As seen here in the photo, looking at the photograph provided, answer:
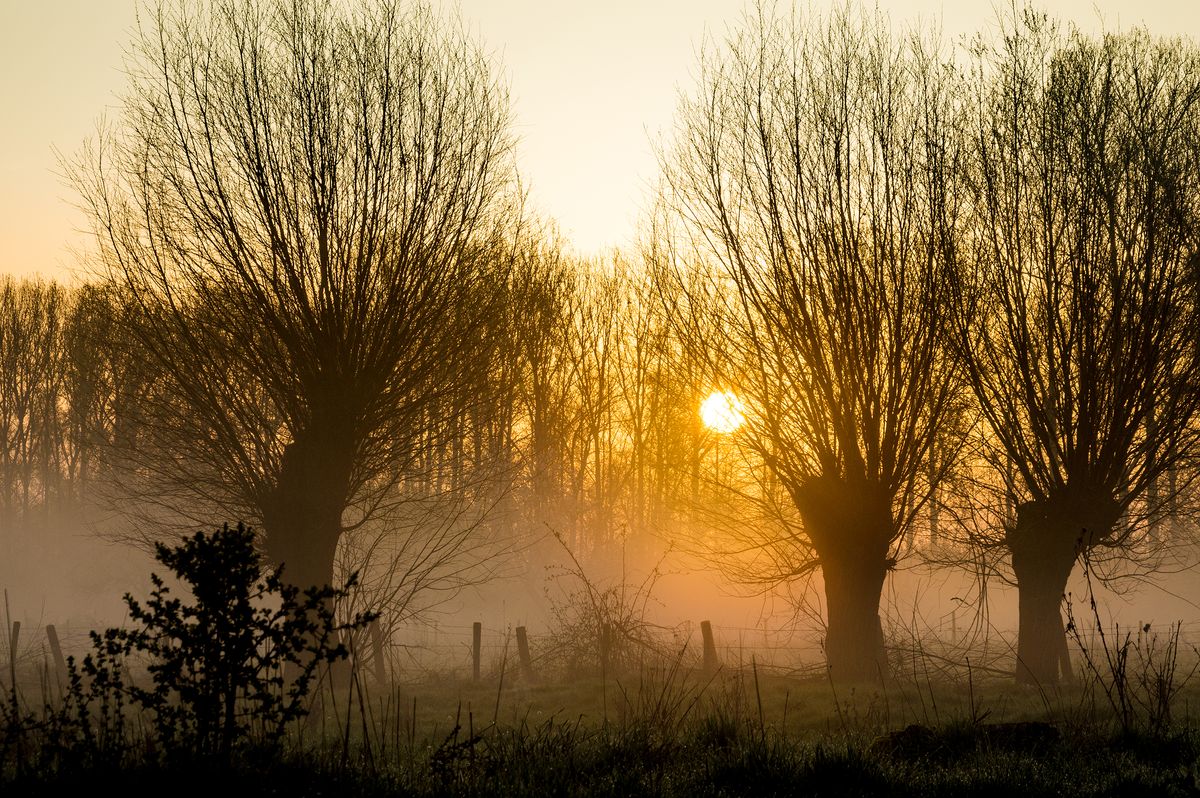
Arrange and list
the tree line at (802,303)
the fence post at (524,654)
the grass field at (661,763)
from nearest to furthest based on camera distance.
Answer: the grass field at (661,763), the tree line at (802,303), the fence post at (524,654)

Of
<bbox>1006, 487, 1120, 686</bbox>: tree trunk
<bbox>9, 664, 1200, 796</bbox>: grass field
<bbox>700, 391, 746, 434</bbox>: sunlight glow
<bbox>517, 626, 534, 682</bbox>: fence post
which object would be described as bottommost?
<bbox>517, 626, 534, 682</bbox>: fence post

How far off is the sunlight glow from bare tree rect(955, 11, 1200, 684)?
10.1 ft

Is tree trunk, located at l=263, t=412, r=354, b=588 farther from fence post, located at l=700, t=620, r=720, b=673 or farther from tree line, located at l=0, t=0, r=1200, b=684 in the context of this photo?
fence post, located at l=700, t=620, r=720, b=673

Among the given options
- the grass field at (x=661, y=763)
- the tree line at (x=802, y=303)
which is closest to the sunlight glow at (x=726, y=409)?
the tree line at (x=802, y=303)

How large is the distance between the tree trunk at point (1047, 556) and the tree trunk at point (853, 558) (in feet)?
6.68

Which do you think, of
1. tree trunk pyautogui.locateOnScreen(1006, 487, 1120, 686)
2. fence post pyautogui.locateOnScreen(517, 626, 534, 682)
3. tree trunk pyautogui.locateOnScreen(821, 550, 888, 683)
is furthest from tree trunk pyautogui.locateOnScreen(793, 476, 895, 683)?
fence post pyautogui.locateOnScreen(517, 626, 534, 682)

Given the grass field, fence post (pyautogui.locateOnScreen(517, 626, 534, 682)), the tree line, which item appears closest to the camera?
the grass field

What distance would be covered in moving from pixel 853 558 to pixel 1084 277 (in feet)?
16.0

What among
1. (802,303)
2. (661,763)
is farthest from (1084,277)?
(661,763)

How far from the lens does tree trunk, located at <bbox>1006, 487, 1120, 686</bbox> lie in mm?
12891

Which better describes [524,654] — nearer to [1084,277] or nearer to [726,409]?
[726,409]

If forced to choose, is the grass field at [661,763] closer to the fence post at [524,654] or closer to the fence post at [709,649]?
the fence post at [709,649]

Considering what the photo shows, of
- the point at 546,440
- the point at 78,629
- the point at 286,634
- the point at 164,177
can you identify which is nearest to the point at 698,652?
the point at 546,440

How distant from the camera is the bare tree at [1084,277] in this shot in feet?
39.5
